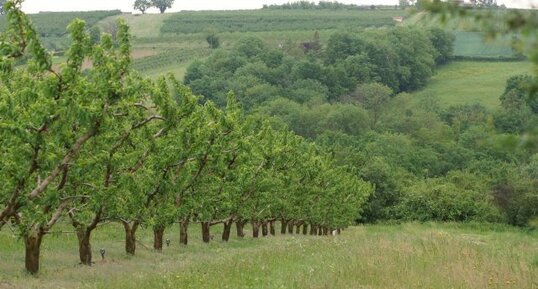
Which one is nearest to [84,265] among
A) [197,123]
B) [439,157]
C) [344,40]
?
[197,123]

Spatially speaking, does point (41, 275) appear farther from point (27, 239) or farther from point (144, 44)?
point (144, 44)

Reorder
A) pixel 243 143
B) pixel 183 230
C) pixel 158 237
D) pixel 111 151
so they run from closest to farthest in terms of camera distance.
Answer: pixel 111 151
pixel 158 237
pixel 243 143
pixel 183 230

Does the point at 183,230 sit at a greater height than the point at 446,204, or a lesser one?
greater

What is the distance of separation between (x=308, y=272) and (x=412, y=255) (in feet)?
15.7

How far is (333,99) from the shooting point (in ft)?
546

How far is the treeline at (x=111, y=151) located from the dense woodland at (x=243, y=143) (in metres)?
0.07

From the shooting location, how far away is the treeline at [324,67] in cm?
15350

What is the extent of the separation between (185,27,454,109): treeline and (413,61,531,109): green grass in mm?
4632

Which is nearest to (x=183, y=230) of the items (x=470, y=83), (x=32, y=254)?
(x=32, y=254)

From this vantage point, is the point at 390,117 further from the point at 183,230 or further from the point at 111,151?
the point at 111,151

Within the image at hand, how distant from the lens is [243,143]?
1404 inches

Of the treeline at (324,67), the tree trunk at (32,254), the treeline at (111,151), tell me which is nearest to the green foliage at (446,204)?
the treeline at (111,151)

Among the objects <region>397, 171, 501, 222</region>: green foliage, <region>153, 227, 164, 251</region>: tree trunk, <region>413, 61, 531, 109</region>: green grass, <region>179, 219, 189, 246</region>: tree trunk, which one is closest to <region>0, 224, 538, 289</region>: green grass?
<region>153, 227, 164, 251</region>: tree trunk

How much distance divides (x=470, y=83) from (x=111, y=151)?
535 ft
